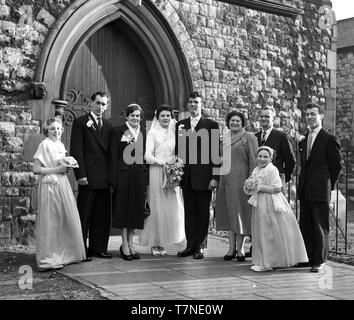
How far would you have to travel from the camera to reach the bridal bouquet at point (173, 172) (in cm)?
576

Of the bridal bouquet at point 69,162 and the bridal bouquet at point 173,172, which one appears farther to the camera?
the bridal bouquet at point 173,172

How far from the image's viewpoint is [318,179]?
534 cm

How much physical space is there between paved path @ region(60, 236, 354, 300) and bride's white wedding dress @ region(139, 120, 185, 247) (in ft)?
0.78

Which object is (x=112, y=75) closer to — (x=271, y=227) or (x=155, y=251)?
(x=155, y=251)

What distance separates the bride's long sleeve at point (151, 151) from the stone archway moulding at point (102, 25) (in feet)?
6.04

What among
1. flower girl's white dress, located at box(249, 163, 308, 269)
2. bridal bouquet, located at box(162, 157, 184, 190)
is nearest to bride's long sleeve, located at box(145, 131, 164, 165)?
bridal bouquet, located at box(162, 157, 184, 190)

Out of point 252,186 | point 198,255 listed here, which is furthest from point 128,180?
point 252,186

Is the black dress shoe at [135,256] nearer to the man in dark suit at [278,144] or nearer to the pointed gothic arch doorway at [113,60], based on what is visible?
the man in dark suit at [278,144]

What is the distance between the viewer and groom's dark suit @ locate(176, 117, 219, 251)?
587 cm

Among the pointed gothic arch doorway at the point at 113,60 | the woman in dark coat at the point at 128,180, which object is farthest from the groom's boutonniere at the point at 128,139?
the pointed gothic arch doorway at the point at 113,60

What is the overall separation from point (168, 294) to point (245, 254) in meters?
2.10

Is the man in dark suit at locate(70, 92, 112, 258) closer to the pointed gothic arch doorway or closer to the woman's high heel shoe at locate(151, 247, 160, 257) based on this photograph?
the woman's high heel shoe at locate(151, 247, 160, 257)

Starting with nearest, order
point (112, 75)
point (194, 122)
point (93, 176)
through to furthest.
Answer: point (93, 176), point (194, 122), point (112, 75)

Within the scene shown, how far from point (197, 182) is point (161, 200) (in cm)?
47
